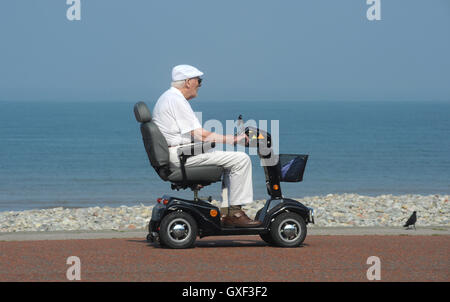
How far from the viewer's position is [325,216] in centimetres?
1429

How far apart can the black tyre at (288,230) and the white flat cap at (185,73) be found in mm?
1566

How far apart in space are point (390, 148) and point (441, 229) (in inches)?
1713

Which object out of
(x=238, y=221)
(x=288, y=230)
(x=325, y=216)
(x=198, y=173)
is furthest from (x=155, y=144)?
(x=325, y=216)

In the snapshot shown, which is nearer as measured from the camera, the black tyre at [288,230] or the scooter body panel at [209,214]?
the scooter body panel at [209,214]

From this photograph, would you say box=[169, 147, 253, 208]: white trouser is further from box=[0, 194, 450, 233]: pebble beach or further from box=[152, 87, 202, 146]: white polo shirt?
box=[0, 194, 450, 233]: pebble beach

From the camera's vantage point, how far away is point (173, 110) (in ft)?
29.5

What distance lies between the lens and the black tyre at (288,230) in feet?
30.0

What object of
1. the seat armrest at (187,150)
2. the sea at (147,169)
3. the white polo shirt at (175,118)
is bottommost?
the sea at (147,169)

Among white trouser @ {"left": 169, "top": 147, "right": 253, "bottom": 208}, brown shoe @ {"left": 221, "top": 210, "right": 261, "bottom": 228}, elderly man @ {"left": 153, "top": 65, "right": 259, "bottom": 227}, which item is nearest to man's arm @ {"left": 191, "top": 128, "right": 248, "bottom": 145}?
elderly man @ {"left": 153, "top": 65, "right": 259, "bottom": 227}

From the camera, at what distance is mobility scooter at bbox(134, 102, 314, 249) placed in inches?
354

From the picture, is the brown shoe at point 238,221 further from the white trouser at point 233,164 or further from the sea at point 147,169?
the sea at point 147,169

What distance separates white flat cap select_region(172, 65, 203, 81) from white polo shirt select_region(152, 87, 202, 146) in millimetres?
137
